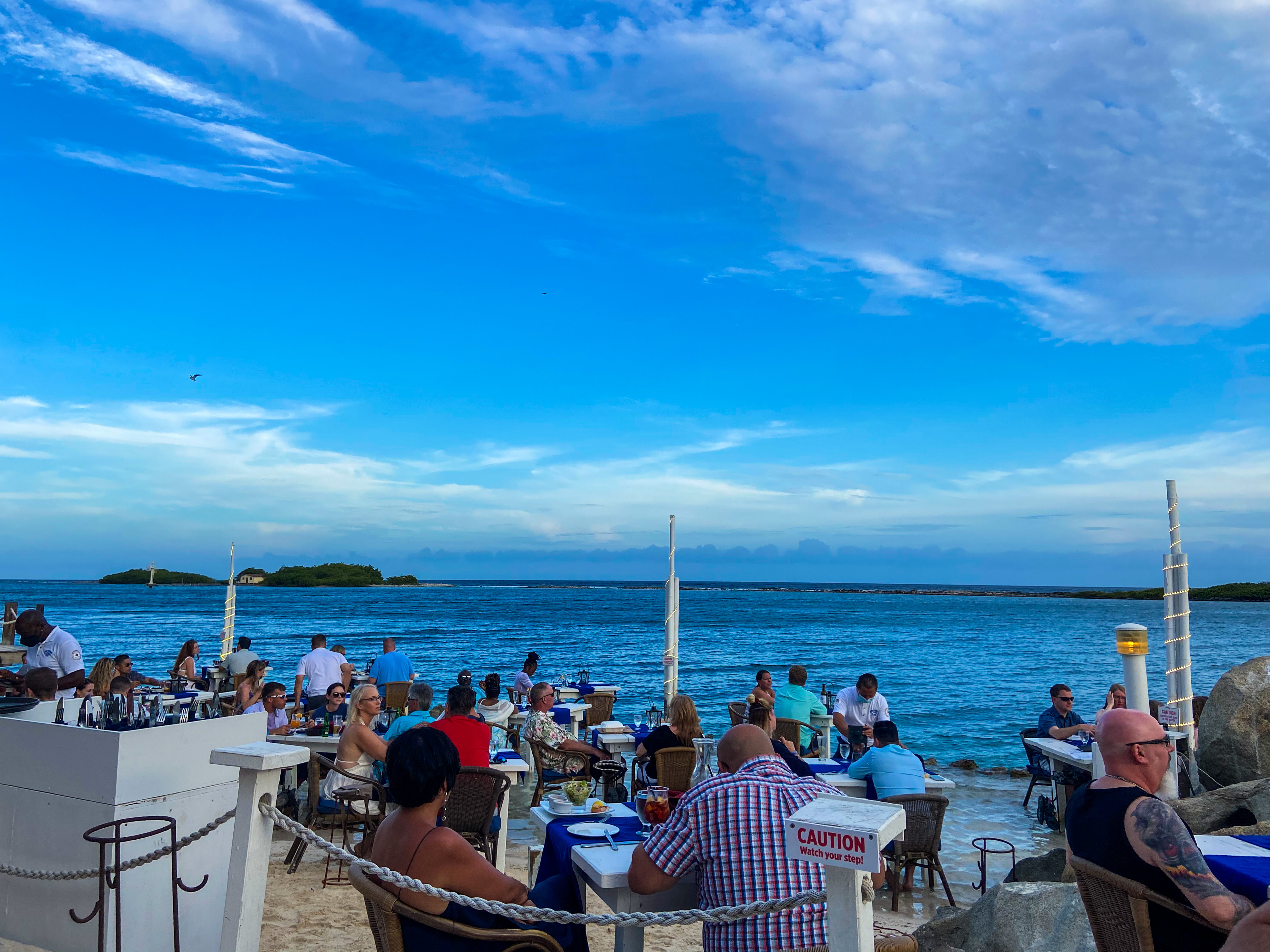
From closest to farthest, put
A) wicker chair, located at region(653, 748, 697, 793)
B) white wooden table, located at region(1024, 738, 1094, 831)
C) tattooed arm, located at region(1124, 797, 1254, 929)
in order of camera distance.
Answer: tattooed arm, located at region(1124, 797, 1254, 929) → wicker chair, located at region(653, 748, 697, 793) → white wooden table, located at region(1024, 738, 1094, 831)

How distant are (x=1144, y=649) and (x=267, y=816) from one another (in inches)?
232

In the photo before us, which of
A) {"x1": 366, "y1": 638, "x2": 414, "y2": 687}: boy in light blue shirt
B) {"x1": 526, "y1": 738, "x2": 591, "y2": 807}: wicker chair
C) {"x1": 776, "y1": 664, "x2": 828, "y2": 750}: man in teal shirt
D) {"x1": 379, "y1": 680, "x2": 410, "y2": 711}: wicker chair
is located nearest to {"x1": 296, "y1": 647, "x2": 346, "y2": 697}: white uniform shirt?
{"x1": 379, "y1": 680, "x2": 410, "y2": 711}: wicker chair

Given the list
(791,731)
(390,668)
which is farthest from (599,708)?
(791,731)

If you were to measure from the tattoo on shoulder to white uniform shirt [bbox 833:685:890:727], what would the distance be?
6.26m

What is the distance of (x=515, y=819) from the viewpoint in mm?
8203

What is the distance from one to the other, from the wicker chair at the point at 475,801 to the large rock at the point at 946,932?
9.16 feet

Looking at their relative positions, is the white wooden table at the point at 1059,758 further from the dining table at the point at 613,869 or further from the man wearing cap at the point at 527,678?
the man wearing cap at the point at 527,678

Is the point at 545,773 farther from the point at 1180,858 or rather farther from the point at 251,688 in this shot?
the point at 1180,858

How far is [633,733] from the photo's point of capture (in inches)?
330

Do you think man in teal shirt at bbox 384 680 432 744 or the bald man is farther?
man in teal shirt at bbox 384 680 432 744

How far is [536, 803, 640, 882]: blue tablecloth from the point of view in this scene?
3898 millimetres

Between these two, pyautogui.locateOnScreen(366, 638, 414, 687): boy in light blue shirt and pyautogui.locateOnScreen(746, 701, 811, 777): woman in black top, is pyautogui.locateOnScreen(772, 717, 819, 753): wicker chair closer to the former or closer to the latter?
pyautogui.locateOnScreen(746, 701, 811, 777): woman in black top

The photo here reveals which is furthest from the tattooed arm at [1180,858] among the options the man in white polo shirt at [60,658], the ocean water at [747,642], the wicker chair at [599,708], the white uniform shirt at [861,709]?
the ocean water at [747,642]

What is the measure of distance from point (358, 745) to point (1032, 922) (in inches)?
179
